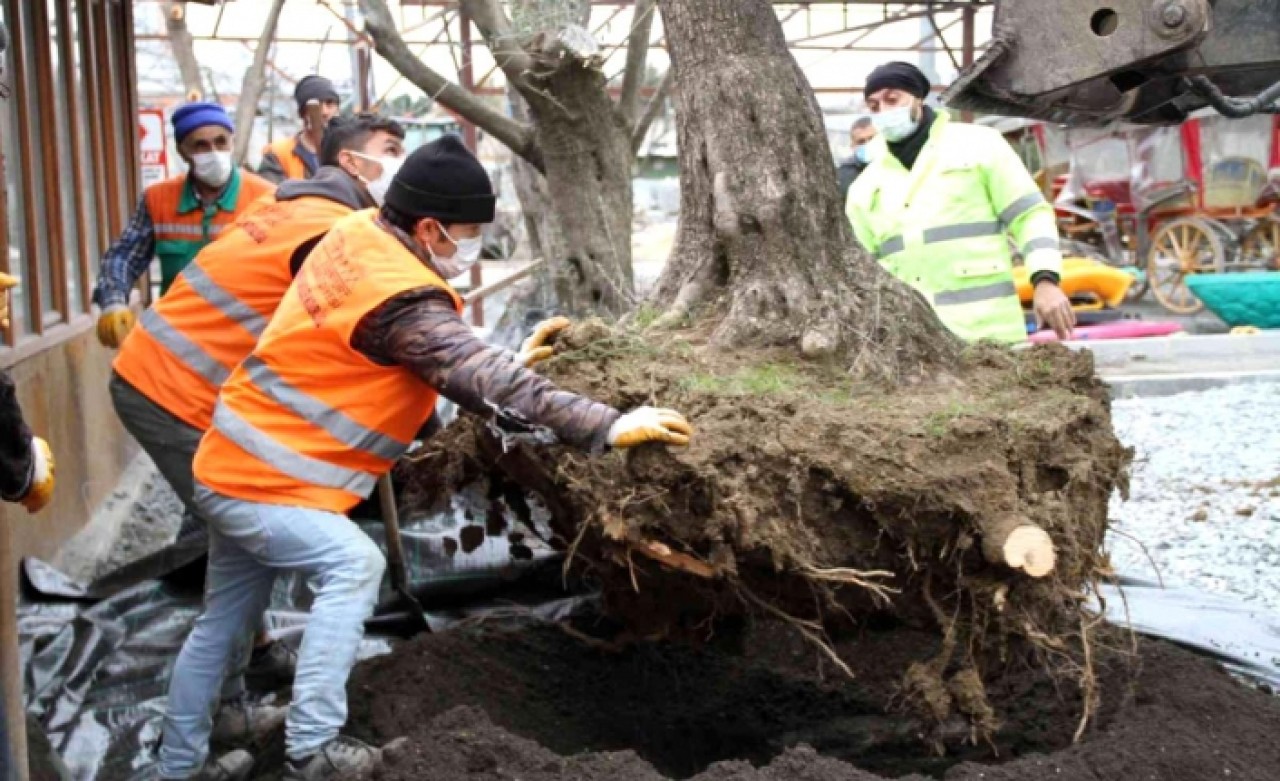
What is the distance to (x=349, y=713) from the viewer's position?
→ 397cm

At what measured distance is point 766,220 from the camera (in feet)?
14.2

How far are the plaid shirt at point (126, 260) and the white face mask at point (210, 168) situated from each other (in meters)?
0.22

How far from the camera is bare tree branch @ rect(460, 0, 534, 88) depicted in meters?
6.34

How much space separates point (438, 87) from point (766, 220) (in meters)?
2.91

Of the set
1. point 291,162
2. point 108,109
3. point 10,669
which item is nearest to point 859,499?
point 10,669

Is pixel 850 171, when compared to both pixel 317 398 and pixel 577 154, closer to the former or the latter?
pixel 577 154

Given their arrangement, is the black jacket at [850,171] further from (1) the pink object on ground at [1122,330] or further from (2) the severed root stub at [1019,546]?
(1) the pink object on ground at [1122,330]

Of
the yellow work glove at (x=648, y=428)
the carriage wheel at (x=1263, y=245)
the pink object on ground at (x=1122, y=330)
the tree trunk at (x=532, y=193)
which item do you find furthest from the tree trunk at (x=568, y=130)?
the carriage wheel at (x=1263, y=245)

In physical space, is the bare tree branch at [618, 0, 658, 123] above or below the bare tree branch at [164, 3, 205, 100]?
below

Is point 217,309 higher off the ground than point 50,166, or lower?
lower

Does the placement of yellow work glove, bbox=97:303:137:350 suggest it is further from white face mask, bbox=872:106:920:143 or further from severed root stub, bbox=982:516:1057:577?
A: severed root stub, bbox=982:516:1057:577

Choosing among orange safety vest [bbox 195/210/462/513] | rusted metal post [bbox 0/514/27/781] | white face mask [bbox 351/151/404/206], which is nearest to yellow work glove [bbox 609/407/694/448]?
orange safety vest [bbox 195/210/462/513]

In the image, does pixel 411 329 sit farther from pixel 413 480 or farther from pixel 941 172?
pixel 941 172

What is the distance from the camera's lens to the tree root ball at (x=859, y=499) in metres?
3.50
